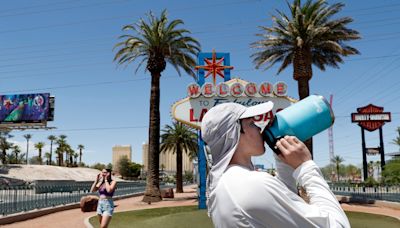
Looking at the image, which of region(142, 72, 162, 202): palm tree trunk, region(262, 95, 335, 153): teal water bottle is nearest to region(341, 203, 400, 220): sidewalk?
region(142, 72, 162, 202): palm tree trunk

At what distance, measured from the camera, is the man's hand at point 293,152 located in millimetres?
1622

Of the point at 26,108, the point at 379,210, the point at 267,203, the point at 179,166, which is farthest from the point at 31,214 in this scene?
the point at 26,108

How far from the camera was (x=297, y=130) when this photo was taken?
5.94 ft

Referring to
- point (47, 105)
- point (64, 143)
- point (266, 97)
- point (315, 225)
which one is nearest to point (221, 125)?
point (315, 225)

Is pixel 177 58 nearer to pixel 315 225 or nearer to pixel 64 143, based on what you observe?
pixel 315 225

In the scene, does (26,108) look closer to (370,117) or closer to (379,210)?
(370,117)

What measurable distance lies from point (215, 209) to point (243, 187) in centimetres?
23

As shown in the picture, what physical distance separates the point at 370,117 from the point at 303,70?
26333mm

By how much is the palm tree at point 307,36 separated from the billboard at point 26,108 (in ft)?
115

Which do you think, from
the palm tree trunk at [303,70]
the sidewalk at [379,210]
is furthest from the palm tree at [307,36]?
the sidewalk at [379,210]

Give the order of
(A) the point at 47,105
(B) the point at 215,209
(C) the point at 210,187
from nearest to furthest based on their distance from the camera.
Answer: (B) the point at 215,209 < (C) the point at 210,187 < (A) the point at 47,105

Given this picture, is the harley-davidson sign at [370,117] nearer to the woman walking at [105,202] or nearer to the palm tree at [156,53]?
the palm tree at [156,53]

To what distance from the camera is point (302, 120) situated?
1825 mm

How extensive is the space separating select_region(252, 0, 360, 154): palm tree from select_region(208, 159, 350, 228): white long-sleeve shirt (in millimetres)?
23135
